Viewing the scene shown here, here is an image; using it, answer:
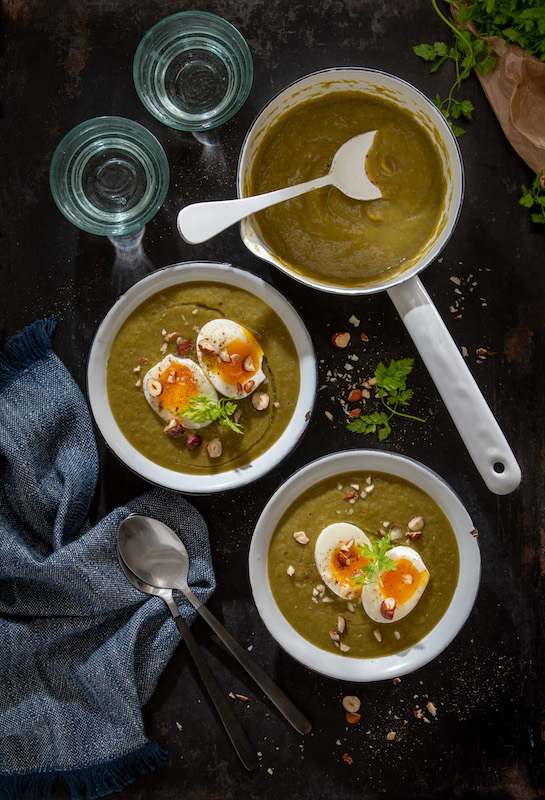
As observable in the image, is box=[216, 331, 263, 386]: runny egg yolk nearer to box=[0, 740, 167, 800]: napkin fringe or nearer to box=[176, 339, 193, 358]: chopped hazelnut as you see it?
box=[176, 339, 193, 358]: chopped hazelnut

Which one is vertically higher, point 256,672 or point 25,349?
point 25,349

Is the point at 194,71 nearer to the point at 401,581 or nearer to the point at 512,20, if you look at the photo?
the point at 512,20

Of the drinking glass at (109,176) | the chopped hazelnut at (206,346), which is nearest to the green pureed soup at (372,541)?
the chopped hazelnut at (206,346)

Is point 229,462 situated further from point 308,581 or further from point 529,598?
point 529,598

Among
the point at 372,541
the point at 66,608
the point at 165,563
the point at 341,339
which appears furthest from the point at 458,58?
the point at 66,608

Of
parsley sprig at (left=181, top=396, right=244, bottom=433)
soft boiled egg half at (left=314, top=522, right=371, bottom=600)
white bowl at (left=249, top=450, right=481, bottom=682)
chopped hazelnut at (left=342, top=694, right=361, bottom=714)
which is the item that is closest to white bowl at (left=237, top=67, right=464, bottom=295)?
parsley sprig at (left=181, top=396, right=244, bottom=433)

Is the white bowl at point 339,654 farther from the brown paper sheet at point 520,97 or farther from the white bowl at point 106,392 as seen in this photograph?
the brown paper sheet at point 520,97

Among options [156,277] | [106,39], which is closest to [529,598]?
[156,277]
